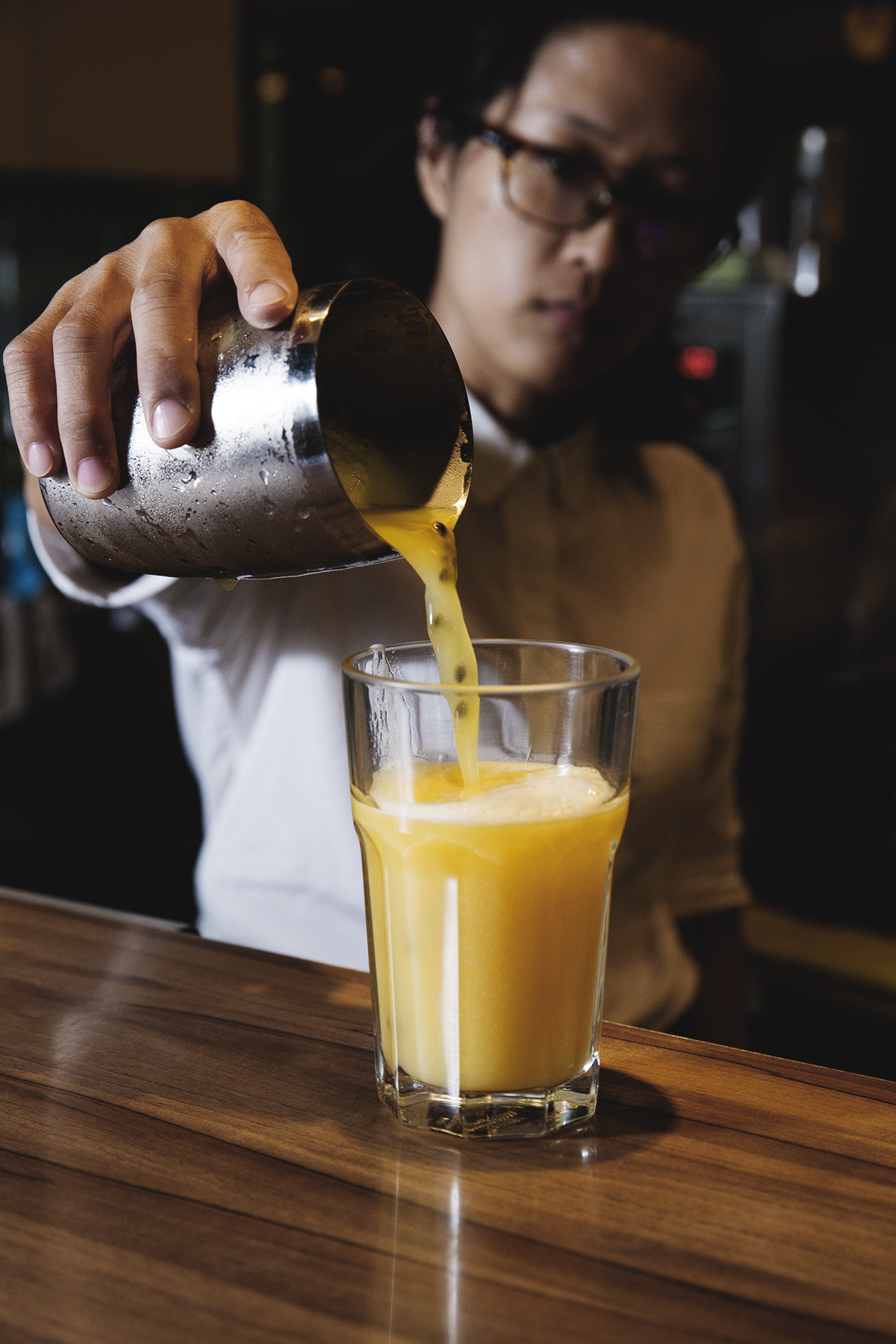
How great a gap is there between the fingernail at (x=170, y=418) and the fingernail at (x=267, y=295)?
0.23 ft

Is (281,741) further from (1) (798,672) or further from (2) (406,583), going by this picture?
(1) (798,672)

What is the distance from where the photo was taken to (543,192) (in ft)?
4.36

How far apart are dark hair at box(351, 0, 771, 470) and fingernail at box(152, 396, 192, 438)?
0.87 meters

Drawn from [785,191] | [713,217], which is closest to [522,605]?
[713,217]

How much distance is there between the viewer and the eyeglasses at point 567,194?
1.33 meters

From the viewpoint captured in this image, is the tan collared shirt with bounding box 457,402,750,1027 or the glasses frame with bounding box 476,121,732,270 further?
the tan collared shirt with bounding box 457,402,750,1027

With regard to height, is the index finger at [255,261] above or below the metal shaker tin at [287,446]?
above

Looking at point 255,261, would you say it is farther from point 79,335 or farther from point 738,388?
point 738,388

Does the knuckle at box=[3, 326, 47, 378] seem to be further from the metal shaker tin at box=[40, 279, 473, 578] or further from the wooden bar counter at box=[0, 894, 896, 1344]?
the wooden bar counter at box=[0, 894, 896, 1344]

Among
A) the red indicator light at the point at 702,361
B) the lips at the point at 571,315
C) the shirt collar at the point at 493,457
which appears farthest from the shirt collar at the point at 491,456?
the red indicator light at the point at 702,361

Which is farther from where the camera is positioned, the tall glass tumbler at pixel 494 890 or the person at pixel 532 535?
the person at pixel 532 535

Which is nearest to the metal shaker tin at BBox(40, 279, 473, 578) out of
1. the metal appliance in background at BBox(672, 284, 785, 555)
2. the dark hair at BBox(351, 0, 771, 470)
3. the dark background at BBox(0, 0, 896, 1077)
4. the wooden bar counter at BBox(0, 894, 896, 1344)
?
the wooden bar counter at BBox(0, 894, 896, 1344)

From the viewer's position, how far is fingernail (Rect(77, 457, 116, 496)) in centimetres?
75

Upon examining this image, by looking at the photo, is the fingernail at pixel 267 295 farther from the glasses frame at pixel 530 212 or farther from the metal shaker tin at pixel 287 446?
the glasses frame at pixel 530 212
